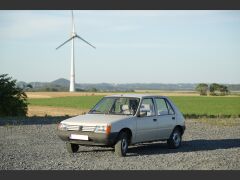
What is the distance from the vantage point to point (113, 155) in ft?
41.0

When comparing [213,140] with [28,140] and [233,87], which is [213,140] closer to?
[28,140]

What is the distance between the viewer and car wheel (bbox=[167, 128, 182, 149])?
46.9 feet

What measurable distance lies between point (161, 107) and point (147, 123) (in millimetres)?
1144

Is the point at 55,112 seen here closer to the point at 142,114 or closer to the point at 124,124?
the point at 142,114

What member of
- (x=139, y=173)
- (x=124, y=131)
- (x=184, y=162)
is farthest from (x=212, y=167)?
(x=124, y=131)

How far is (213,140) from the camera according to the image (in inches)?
666

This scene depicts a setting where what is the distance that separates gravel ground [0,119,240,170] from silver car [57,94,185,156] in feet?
1.26

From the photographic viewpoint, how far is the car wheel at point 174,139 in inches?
563

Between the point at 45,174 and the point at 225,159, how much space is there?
462 centimetres

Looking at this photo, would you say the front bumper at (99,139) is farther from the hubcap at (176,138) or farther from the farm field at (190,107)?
the farm field at (190,107)

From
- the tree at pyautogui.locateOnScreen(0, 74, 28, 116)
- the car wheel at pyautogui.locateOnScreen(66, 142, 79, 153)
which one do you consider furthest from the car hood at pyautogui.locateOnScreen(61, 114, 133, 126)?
the tree at pyautogui.locateOnScreen(0, 74, 28, 116)

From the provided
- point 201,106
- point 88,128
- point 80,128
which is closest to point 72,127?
point 80,128

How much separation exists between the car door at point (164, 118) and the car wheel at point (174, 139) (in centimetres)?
16

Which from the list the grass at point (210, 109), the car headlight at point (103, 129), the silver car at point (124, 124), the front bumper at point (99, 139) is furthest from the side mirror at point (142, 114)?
the grass at point (210, 109)
